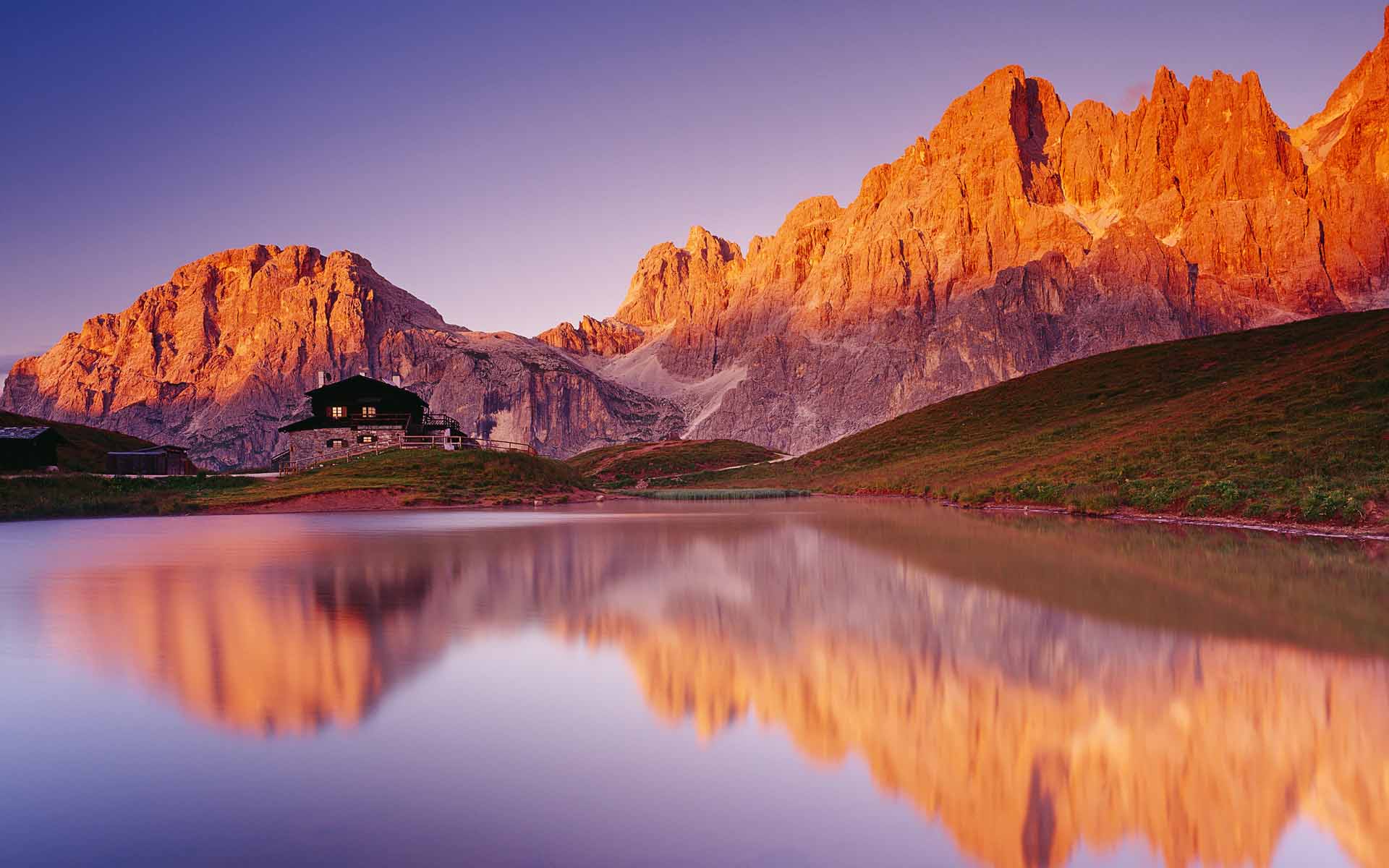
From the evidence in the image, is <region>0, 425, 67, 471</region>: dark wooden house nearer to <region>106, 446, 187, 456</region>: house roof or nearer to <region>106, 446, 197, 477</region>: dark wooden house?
<region>106, 446, 187, 456</region>: house roof

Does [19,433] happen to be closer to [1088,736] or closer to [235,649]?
[235,649]

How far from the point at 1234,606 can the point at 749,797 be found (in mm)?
12072

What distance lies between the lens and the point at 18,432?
6650 centimetres

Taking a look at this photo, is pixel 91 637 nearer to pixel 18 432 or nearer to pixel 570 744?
pixel 570 744

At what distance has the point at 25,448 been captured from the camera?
6650 centimetres

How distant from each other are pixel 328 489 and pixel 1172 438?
50164 millimetres

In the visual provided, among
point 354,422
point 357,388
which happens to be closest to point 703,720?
point 354,422

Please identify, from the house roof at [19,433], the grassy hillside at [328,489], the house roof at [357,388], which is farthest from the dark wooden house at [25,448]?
the house roof at [357,388]

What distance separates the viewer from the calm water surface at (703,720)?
6.29 m

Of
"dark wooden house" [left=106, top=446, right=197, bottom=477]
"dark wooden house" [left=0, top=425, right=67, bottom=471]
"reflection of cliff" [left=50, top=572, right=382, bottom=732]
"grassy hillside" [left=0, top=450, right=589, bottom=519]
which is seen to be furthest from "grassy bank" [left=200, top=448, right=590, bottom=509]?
"reflection of cliff" [left=50, top=572, right=382, bottom=732]

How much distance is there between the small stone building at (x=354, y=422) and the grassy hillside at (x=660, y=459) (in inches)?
1368

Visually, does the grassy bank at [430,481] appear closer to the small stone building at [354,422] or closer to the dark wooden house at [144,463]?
the small stone building at [354,422]

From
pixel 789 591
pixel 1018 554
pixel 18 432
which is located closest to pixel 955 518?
pixel 1018 554

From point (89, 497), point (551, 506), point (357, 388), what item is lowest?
point (551, 506)
